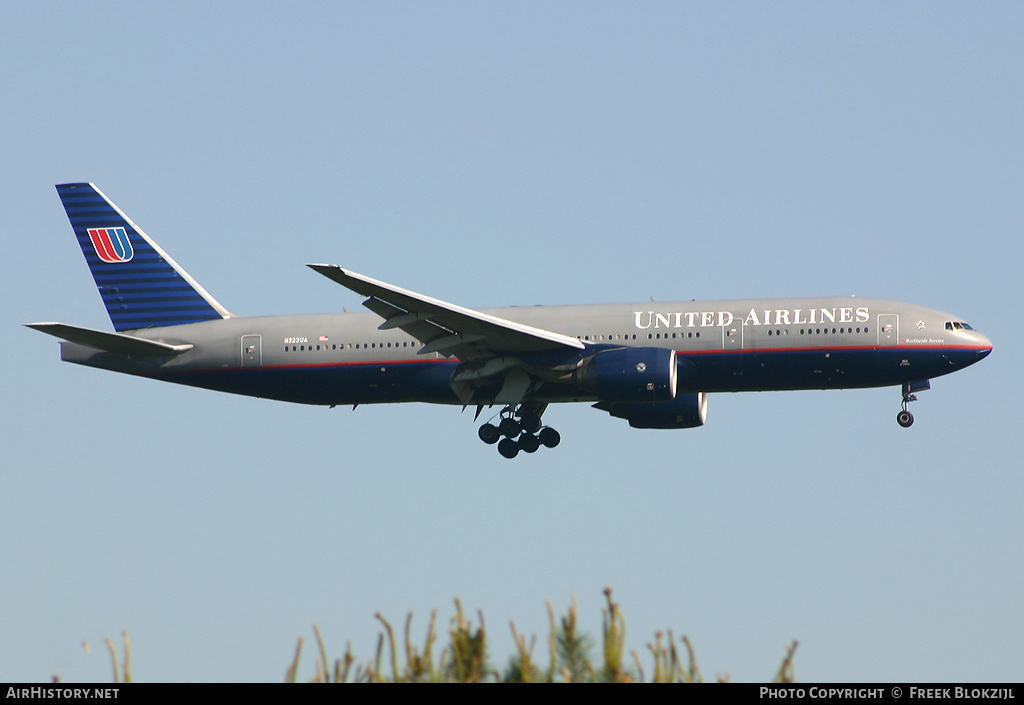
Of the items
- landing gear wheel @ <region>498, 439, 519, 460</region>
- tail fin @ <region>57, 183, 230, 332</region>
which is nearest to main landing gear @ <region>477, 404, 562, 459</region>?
Result: landing gear wheel @ <region>498, 439, 519, 460</region>

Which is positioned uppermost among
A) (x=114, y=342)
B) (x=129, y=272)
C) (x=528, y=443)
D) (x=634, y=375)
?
(x=129, y=272)

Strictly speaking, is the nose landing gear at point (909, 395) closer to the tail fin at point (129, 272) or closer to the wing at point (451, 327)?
the wing at point (451, 327)

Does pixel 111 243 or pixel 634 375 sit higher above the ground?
pixel 111 243

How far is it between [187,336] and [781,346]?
1929cm

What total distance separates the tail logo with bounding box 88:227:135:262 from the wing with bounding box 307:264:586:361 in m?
13.1

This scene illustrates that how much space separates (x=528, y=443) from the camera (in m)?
44.1

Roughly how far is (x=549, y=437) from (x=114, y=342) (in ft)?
46.4

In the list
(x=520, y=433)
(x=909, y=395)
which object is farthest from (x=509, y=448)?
(x=909, y=395)

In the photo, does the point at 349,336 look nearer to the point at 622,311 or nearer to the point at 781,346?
the point at 622,311

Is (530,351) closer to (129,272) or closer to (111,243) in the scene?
(129,272)

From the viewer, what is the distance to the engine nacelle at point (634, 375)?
39.3 meters

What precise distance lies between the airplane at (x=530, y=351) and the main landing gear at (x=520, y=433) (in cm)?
5
